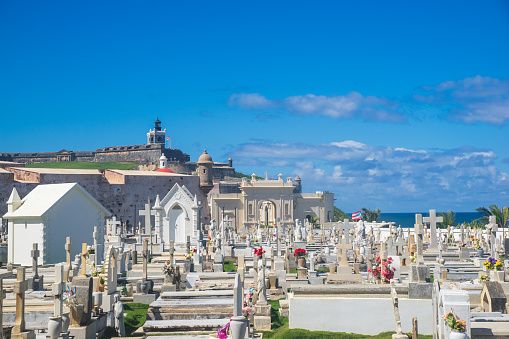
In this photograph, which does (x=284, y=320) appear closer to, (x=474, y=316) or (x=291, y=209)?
A: (x=474, y=316)

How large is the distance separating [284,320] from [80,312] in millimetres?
4357

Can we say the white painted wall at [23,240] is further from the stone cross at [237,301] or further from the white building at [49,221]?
the stone cross at [237,301]

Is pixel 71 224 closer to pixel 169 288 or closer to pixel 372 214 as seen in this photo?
pixel 169 288

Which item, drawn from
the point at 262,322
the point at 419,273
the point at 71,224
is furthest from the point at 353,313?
the point at 71,224

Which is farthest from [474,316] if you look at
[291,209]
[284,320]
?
[291,209]

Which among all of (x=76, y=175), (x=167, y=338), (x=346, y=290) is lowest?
(x=167, y=338)

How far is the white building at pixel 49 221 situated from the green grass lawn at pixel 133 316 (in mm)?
9633

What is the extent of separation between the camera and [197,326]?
41.2 feet

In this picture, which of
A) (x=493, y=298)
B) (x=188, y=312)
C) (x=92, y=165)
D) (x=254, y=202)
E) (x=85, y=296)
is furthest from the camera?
(x=92, y=165)

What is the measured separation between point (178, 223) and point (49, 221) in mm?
9543

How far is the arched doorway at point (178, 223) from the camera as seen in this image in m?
A: 32.1

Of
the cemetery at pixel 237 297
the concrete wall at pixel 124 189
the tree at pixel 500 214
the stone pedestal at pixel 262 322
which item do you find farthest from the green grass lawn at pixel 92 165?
the stone pedestal at pixel 262 322

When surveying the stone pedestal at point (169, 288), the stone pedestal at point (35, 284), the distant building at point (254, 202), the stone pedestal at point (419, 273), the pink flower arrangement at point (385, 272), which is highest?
the distant building at point (254, 202)

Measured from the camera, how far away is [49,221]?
78.0ft
